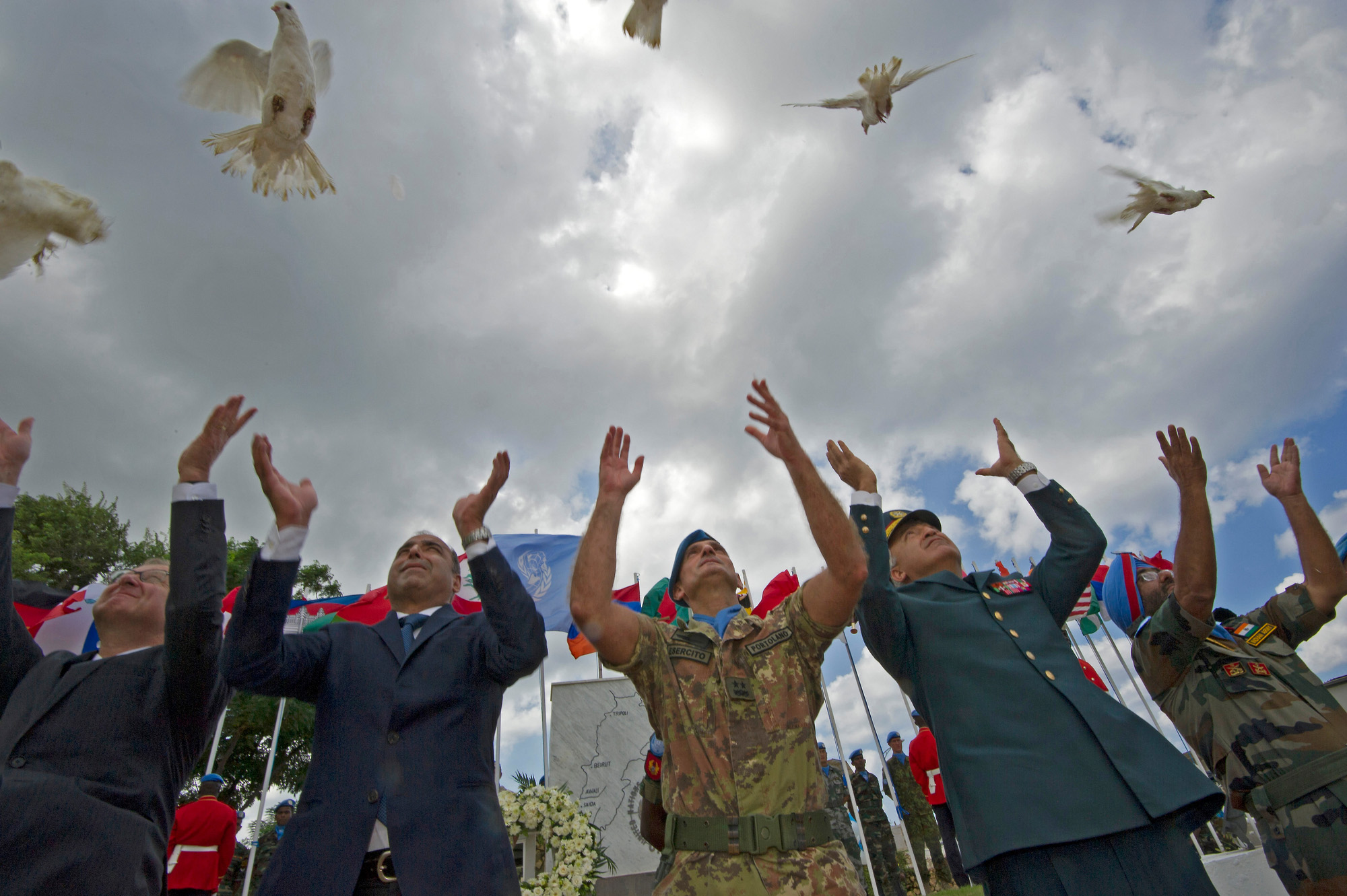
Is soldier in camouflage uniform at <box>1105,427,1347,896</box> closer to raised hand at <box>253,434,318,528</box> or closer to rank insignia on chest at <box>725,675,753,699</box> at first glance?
rank insignia on chest at <box>725,675,753,699</box>

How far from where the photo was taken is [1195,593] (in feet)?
9.78

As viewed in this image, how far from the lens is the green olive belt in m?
1.89

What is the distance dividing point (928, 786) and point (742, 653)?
672 cm

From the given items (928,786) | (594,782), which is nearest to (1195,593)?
(928,786)

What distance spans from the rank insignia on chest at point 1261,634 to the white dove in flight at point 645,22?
15.3 ft

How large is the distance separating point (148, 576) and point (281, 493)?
987 millimetres

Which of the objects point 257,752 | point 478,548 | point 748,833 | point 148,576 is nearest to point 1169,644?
point 748,833

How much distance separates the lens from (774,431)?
2.65m

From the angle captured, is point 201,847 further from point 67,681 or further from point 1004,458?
point 1004,458

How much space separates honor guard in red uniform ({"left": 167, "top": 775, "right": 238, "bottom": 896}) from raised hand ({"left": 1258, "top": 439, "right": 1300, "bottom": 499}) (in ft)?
28.5

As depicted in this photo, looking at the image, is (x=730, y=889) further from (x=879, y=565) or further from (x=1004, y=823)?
(x=879, y=565)

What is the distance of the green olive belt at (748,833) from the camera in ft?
6.21

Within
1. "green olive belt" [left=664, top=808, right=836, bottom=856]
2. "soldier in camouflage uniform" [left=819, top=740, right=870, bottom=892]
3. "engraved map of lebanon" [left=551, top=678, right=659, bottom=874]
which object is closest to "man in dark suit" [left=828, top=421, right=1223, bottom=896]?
"green olive belt" [left=664, top=808, right=836, bottom=856]

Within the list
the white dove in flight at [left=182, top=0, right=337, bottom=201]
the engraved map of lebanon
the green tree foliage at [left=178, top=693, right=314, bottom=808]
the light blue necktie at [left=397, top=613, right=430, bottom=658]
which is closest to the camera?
the light blue necktie at [left=397, top=613, right=430, bottom=658]
